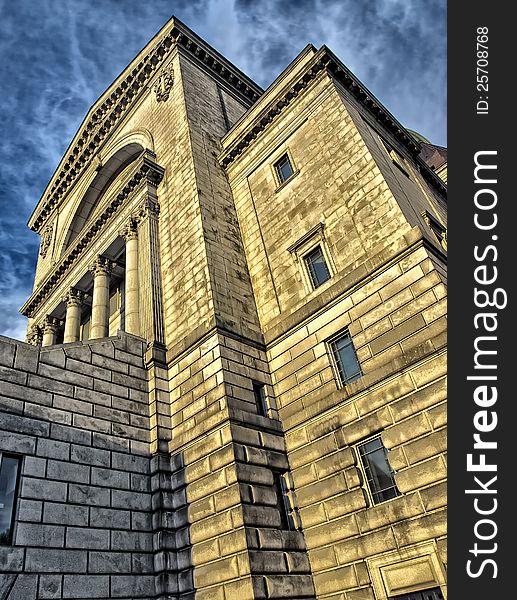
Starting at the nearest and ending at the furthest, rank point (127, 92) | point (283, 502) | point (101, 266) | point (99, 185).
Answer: point (283, 502) < point (101, 266) < point (127, 92) < point (99, 185)

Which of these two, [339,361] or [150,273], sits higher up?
[150,273]

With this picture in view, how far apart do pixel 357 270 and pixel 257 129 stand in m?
11.0

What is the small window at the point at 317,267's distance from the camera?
17391 millimetres

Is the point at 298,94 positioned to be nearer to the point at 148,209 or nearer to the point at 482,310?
the point at 148,209

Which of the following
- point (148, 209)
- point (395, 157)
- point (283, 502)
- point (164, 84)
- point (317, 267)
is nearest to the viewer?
point (283, 502)

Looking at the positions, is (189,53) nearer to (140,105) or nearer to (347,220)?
(140,105)

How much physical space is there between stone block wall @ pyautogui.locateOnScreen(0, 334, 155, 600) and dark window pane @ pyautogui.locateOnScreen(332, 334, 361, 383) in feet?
22.2

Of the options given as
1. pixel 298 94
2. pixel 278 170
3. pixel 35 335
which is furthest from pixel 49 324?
pixel 298 94

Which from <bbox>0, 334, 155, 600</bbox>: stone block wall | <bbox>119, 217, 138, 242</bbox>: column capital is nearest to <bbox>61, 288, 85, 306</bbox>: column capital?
<bbox>119, 217, 138, 242</bbox>: column capital

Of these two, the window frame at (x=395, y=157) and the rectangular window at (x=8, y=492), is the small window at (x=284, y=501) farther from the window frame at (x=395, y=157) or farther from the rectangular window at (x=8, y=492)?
the window frame at (x=395, y=157)

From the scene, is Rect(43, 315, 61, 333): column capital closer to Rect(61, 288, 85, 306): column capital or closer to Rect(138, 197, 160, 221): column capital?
Rect(61, 288, 85, 306): column capital

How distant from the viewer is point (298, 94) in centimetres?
2203

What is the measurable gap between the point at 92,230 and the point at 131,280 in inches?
290

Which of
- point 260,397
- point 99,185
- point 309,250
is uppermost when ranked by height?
point 99,185
